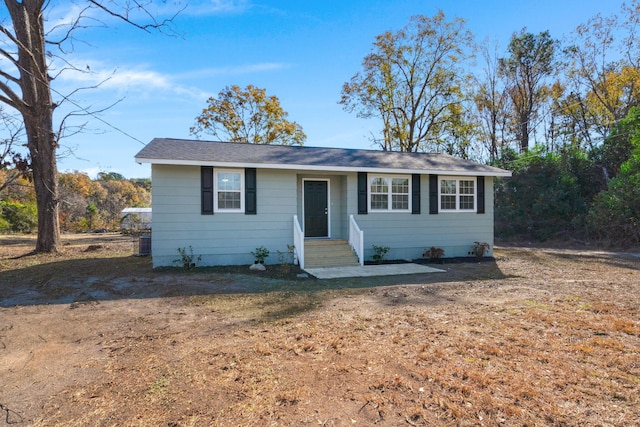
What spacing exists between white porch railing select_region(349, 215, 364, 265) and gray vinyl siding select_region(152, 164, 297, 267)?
66.9 inches

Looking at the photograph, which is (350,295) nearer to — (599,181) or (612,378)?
(612,378)

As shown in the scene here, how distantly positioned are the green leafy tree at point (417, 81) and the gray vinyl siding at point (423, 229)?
12.4 meters

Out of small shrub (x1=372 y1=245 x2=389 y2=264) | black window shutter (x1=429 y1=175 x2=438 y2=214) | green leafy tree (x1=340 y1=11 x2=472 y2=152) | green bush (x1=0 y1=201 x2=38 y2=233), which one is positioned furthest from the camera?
green leafy tree (x1=340 y1=11 x2=472 y2=152)

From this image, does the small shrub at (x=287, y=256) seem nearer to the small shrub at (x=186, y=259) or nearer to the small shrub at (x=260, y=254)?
the small shrub at (x=260, y=254)

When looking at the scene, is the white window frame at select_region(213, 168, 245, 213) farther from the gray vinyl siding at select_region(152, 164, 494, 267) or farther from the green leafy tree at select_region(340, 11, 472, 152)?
the green leafy tree at select_region(340, 11, 472, 152)

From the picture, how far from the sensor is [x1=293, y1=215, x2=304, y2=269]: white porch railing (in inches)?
362

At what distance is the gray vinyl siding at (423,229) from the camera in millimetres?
10594

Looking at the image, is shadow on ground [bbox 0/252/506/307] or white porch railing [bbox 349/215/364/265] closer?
shadow on ground [bbox 0/252/506/307]

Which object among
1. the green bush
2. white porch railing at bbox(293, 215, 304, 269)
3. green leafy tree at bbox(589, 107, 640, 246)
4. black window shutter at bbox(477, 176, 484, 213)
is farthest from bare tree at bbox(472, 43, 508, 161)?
the green bush

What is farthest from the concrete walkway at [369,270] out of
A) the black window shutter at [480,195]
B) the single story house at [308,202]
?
the black window shutter at [480,195]

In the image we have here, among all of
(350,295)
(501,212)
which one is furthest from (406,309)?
(501,212)

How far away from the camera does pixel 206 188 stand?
9.12 metres

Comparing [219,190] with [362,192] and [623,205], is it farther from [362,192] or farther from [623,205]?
[623,205]

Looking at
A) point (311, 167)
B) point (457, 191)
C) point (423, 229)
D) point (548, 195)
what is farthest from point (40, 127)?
point (548, 195)
